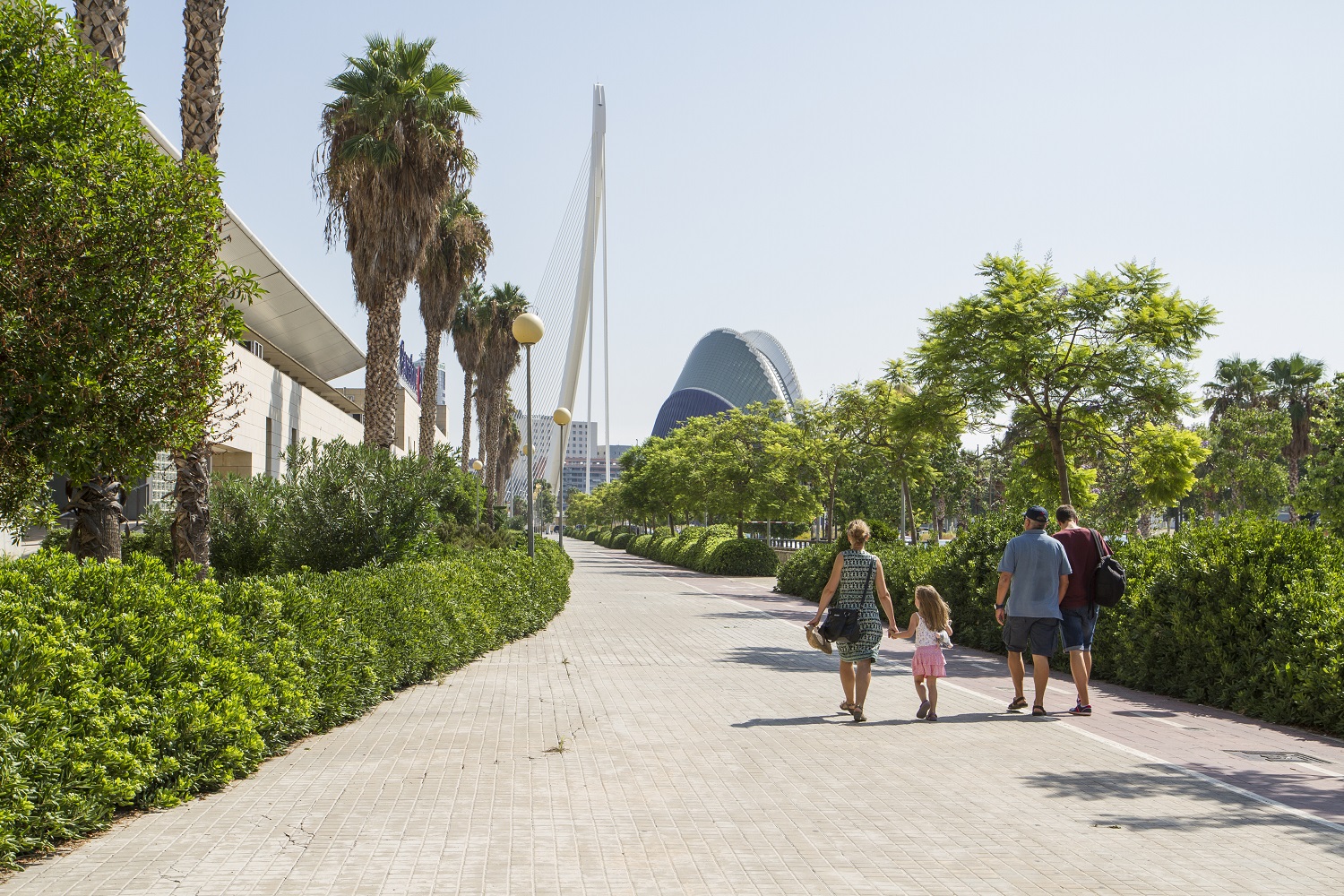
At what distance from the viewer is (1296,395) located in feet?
171

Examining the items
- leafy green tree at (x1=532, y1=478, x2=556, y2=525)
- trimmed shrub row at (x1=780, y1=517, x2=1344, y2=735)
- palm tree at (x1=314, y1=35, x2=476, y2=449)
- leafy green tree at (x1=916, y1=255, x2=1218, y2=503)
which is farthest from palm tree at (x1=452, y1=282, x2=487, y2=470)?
leafy green tree at (x1=532, y1=478, x2=556, y2=525)

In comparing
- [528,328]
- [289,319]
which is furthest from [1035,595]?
[289,319]

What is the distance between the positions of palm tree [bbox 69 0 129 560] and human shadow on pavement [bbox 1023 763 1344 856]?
27.0ft

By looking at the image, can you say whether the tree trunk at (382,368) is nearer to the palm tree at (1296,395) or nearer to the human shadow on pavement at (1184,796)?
the human shadow on pavement at (1184,796)

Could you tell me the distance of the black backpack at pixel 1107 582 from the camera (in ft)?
27.9

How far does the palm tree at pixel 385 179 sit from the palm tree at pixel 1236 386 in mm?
44499

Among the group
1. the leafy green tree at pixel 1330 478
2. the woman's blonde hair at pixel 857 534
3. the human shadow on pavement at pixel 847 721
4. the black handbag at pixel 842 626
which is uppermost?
the leafy green tree at pixel 1330 478

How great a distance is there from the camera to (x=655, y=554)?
50.5 metres

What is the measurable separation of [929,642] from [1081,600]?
1.37 m

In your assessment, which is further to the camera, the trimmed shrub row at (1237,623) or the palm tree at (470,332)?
the palm tree at (470,332)

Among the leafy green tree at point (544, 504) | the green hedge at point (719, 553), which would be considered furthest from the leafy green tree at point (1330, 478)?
the leafy green tree at point (544, 504)

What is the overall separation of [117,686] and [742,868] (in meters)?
3.04

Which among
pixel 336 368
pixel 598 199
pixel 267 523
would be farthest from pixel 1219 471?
pixel 267 523

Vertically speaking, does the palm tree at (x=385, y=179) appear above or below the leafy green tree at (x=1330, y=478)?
above
